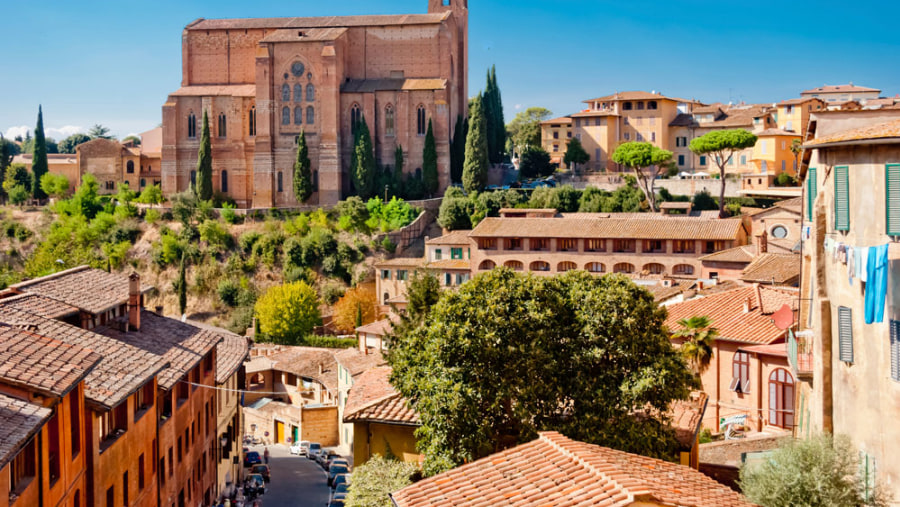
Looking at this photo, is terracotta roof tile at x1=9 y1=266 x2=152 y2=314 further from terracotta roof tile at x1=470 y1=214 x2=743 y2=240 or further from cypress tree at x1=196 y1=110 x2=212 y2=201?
cypress tree at x1=196 y1=110 x2=212 y2=201

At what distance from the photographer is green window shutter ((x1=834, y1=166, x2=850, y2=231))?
49.2 ft

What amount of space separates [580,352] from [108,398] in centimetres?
868

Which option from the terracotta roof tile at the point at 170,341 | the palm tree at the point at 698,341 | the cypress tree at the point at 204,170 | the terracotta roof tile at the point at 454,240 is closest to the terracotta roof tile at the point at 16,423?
the terracotta roof tile at the point at 170,341

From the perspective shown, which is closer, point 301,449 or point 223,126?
point 301,449

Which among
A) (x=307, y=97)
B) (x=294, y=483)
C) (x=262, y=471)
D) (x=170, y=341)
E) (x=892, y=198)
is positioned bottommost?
(x=294, y=483)

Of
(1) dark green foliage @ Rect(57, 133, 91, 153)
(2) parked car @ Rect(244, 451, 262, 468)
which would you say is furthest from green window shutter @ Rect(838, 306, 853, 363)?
(1) dark green foliage @ Rect(57, 133, 91, 153)

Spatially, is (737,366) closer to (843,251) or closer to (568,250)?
(843,251)

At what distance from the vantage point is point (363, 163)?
7456 centimetres

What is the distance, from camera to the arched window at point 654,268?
5681 cm

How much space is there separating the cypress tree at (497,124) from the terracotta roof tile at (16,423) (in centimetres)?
7141

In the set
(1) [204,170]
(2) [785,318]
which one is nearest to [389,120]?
(1) [204,170]

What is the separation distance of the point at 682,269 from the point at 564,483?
4662 cm

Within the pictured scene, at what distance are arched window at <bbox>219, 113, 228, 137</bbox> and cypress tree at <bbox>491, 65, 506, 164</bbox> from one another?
2276cm

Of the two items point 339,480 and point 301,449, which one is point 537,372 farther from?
point 301,449
